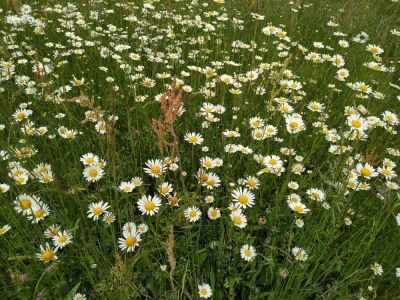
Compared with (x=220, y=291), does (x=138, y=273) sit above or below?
above

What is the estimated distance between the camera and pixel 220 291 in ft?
5.50

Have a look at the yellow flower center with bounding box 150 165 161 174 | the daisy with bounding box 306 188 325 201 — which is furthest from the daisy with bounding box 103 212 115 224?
the daisy with bounding box 306 188 325 201

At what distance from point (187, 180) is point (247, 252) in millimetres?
783

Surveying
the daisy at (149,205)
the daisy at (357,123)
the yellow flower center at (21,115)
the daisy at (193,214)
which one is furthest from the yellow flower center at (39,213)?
the daisy at (357,123)

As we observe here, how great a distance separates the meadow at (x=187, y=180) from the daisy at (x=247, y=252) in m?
0.01

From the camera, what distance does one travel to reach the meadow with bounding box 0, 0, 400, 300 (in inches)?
62.8

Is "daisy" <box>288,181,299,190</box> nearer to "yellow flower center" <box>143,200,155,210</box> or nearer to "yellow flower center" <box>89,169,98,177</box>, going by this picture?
"yellow flower center" <box>143,200,155,210</box>

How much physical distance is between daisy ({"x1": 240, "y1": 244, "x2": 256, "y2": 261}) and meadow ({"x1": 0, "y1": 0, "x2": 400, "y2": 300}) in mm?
13

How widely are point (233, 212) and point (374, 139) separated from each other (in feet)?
5.18

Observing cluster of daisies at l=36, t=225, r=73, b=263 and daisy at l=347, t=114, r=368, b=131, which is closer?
cluster of daisies at l=36, t=225, r=73, b=263

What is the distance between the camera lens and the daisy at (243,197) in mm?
1975

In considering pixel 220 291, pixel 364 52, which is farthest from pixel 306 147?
pixel 364 52

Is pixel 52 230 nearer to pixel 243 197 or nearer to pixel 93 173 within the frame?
pixel 93 173

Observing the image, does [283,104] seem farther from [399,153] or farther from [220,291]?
[220,291]
